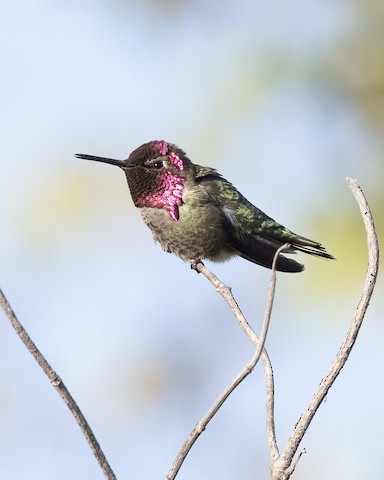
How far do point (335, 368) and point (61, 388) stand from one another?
0.47m

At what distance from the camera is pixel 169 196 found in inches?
152

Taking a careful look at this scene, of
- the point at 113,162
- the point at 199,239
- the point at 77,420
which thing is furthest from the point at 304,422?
the point at 199,239

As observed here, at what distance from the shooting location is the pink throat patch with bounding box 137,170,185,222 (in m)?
3.82

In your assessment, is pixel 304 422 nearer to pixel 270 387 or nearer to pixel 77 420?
pixel 270 387

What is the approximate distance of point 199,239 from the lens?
3920 millimetres

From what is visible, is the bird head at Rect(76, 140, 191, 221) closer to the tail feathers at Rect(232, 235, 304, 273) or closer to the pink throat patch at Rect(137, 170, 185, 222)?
the pink throat patch at Rect(137, 170, 185, 222)

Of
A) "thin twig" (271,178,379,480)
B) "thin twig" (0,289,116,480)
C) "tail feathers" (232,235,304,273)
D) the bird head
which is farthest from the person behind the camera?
"tail feathers" (232,235,304,273)

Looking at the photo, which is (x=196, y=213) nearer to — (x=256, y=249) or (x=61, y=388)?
(x=256, y=249)

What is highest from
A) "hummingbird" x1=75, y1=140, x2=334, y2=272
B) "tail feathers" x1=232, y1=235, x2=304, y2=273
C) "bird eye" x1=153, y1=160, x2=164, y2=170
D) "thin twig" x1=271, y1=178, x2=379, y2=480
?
"bird eye" x1=153, y1=160, x2=164, y2=170

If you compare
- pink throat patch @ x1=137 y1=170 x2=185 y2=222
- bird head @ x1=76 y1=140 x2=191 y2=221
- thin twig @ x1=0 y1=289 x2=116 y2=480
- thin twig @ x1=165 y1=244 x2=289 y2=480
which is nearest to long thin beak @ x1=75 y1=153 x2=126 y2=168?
bird head @ x1=76 y1=140 x2=191 y2=221

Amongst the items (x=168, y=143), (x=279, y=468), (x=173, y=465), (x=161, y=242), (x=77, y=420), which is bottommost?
(x=279, y=468)

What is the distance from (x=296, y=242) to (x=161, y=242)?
65cm

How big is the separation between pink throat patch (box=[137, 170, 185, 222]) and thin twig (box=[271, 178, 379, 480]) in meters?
2.25

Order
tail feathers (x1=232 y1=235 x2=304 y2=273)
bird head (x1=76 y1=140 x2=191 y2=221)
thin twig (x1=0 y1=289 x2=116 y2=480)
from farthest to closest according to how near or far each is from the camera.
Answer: tail feathers (x1=232 y1=235 x2=304 y2=273), bird head (x1=76 y1=140 x2=191 y2=221), thin twig (x1=0 y1=289 x2=116 y2=480)
